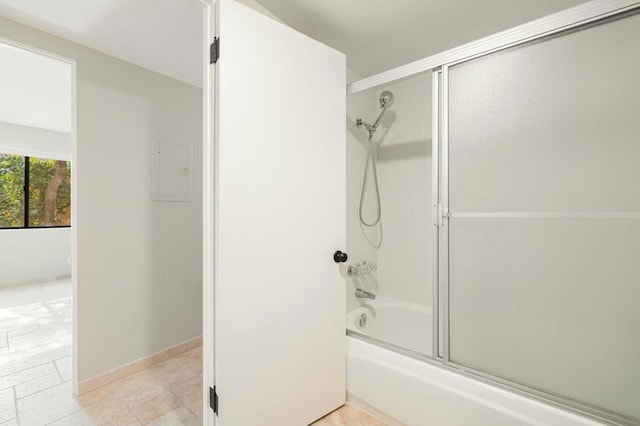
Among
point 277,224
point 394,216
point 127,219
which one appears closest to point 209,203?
point 277,224

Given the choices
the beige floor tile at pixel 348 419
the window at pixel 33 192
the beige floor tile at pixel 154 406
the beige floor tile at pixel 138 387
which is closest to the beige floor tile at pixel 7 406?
the beige floor tile at pixel 138 387

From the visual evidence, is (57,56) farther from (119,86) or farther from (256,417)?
(256,417)

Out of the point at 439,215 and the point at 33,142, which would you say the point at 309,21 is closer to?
the point at 439,215

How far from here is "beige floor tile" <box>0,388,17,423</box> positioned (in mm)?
1616

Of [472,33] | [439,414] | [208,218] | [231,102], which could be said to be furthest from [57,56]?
[439,414]

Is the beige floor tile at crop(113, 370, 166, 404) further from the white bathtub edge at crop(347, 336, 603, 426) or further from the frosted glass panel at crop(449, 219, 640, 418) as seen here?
the frosted glass panel at crop(449, 219, 640, 418)

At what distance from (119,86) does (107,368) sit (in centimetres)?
194

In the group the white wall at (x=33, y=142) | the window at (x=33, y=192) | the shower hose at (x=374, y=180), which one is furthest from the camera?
the window at (x=33, y=192)

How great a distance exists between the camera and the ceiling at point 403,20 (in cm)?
164

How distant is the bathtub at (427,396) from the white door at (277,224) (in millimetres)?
140

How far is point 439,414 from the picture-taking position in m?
1.35

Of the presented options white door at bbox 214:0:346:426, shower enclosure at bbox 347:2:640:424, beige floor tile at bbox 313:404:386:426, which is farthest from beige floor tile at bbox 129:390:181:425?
shower enclosure at bbox 347:2:640:424

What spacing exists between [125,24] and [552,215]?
2420 millimetres

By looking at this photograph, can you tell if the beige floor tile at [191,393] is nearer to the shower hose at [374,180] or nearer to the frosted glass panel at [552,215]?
the frosted glass panel at [552,215]
